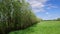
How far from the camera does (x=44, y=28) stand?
1028cm

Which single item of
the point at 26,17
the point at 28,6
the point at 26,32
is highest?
the point at 28,6

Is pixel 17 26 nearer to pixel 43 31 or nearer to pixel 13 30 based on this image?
pixel 13 30

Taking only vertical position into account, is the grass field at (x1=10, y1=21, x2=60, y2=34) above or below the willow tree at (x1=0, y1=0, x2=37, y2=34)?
below

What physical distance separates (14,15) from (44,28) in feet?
6.21

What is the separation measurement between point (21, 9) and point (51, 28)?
2.05 m

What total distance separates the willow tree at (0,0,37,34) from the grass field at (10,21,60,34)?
440 millimetres

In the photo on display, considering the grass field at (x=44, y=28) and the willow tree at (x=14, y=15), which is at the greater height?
the willow tree at (x=14, y=15)

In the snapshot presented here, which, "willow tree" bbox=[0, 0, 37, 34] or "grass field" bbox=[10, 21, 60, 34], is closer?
"willow tree" bbox=[0, 0, 37, 34]

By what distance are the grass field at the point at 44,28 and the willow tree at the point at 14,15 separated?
0.44m

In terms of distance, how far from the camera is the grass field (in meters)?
9.88

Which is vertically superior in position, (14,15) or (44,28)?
(14,15)

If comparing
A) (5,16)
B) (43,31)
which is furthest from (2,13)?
(43,31)

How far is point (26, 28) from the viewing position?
10477 mm

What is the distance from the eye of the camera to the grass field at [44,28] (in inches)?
389
